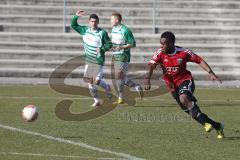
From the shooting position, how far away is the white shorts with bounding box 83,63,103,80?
1850 cm

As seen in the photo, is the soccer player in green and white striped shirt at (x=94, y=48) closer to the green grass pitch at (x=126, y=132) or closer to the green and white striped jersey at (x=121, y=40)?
the green and white striped jersey at (x=121, y=40)

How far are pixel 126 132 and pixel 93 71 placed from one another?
6034 millimetres

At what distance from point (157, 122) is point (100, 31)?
451 centimetres

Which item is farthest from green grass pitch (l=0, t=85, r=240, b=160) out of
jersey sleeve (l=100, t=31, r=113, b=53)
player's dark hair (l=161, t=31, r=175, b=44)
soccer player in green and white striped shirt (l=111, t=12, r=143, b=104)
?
player's dark hair (l=161, t=31, r=175, b=44)

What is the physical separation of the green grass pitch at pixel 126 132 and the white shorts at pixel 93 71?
2.16 ft

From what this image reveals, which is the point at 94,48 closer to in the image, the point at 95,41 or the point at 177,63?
the point at 95,41

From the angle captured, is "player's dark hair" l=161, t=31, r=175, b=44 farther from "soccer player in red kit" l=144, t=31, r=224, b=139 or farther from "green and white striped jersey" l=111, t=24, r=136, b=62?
"green and white striped jersey" l=111, t=24, r=136, b=62

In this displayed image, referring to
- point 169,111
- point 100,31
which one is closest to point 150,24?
point 100,31

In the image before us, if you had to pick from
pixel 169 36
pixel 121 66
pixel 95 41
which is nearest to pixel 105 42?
pixel 95 41

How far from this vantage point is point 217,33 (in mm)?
27422

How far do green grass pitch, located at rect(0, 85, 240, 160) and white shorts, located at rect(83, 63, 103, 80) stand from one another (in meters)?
0.66

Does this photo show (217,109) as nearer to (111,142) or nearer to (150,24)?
(111,142)

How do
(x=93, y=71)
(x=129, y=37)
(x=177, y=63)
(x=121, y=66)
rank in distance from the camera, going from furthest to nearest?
(x=121, y=66) → (x=93, y=71) → (x=129, y=37) → (x=177, y=63)

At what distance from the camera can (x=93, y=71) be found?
1866 cm
